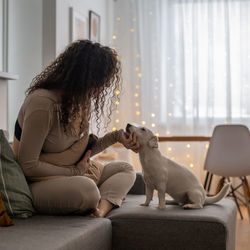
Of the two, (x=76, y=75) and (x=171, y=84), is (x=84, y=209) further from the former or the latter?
(x=171, y=84)

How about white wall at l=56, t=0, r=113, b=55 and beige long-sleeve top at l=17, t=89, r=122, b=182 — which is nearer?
beige long-sleeve top at l=17, t=89, r=122, b=182

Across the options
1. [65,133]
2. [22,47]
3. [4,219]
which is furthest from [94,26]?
[4,219]

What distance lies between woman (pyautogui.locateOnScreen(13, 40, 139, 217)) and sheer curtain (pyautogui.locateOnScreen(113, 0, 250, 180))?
2511 millimetres

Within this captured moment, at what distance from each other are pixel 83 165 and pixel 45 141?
0.23 metres

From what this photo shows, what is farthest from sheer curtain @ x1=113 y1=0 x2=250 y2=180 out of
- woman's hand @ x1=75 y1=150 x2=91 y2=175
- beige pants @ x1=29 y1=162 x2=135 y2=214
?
beige pants @ x1=29 y1=162 x2=135 y2=214

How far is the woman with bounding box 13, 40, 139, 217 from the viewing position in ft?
6.58

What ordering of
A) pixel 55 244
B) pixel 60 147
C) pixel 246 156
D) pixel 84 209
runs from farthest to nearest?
pixel 246 156 → pixel 60 147 → pixel 84 209 → pixel 55 244

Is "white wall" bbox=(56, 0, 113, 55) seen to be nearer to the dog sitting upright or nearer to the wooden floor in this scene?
the dog sitting upright

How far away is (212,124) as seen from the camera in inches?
185

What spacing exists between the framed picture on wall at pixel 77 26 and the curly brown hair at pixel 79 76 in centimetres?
167

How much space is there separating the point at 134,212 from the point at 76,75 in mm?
691

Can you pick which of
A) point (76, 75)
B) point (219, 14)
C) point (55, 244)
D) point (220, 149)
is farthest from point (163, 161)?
point (219, 14)

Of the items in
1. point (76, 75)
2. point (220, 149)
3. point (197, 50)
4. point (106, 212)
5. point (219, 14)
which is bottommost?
point (106, 212)

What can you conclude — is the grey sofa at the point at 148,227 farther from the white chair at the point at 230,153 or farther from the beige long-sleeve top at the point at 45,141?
the white chair at the point at 230,153
